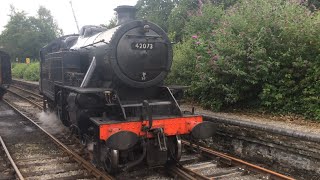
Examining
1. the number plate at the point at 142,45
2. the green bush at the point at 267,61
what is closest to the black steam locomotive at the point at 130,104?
the number plate at the point at 142,45

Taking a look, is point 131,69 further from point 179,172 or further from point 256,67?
point 256,67

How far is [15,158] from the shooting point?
692 cm

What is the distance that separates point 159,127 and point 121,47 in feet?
5.17

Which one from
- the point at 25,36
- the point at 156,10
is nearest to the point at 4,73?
the point at 156,10

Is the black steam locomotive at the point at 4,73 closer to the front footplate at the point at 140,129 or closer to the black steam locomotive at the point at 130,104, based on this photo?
the black steam locomotive at the point at 130,104

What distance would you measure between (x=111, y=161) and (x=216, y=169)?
6.56 feet

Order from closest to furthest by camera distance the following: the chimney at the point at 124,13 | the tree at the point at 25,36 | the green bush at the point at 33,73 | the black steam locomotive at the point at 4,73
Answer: the chimney at the point at 124,13 < the black steam locomotive at the point at 4,73 < the green bush at the point at 33,73 < the tree at the point at 25,36

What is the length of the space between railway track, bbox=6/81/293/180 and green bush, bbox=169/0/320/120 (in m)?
2.49

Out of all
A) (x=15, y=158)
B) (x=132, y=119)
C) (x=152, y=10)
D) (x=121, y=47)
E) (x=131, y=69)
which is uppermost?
(x=152, y=10)

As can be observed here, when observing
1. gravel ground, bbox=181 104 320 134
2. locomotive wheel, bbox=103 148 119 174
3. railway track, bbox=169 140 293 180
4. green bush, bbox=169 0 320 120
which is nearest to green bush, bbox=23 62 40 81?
green bush, bbox=169 0 320 120

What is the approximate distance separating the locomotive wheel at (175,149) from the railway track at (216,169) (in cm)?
14

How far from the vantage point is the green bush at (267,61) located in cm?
785

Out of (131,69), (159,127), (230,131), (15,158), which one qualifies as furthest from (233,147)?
Answer: (15,158)

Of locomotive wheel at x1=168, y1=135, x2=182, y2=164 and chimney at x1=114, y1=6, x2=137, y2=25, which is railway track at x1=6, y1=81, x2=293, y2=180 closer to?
locomotive wheel at x1=168, y1=135, x2=182, y2=164
